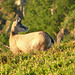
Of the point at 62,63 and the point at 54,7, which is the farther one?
the point at 54,7

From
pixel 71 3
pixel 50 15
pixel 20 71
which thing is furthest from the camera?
pixel 50 15

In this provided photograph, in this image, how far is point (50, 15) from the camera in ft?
123

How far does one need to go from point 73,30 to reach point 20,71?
1100 inches

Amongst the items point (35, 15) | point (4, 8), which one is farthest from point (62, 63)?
point (4, 8)

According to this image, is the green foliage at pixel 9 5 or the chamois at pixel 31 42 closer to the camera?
the chamois at pixel 31 42

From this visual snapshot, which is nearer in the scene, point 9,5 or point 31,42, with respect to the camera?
point 31,42

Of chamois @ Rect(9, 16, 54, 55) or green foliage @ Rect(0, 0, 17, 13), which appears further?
green foliage @ Rect(0, 0, 17, 13)

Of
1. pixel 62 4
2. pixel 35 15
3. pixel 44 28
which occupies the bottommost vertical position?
pixel 44 28

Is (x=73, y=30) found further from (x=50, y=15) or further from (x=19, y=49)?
(x=19, y=49)

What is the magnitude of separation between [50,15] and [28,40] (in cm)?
3192

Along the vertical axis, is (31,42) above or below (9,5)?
below

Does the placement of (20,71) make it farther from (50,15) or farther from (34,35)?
(50,15)

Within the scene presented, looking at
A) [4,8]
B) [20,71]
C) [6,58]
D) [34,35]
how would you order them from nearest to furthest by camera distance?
[20,71]
[6,58]
[34,35]
[4,8]

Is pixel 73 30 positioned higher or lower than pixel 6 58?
lower
